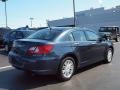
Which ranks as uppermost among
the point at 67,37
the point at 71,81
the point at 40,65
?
the point at 67,37

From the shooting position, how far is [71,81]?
26.2ft

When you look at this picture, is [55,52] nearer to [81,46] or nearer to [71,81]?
[71,81]

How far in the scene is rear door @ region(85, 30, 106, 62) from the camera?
9344 mm

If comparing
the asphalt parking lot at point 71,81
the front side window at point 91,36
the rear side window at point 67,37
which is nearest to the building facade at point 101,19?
the front side window at point 91,36

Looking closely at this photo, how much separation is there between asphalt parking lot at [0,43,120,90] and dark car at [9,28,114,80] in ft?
1.17

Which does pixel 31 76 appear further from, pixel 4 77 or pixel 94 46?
pixel 94 46

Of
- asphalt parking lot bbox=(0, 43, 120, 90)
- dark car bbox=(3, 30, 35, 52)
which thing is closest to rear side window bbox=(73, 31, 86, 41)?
asphalt parking lot bbox=(0, 43, 120, 90)

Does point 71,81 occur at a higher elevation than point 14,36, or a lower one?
lower

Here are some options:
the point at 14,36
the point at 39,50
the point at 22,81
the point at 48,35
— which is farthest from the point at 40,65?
the point at 14,36

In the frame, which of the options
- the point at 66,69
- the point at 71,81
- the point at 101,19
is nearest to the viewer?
the point at 71,81

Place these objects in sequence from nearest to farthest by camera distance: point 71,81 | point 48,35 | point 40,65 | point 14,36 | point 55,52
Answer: point 40,65 < point 55,52 < point 71,81 < point 48,35 < point 14,36

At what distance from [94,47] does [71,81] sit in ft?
6.77

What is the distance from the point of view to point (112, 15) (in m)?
63.9

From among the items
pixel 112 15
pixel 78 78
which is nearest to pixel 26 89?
pixel 78 78
